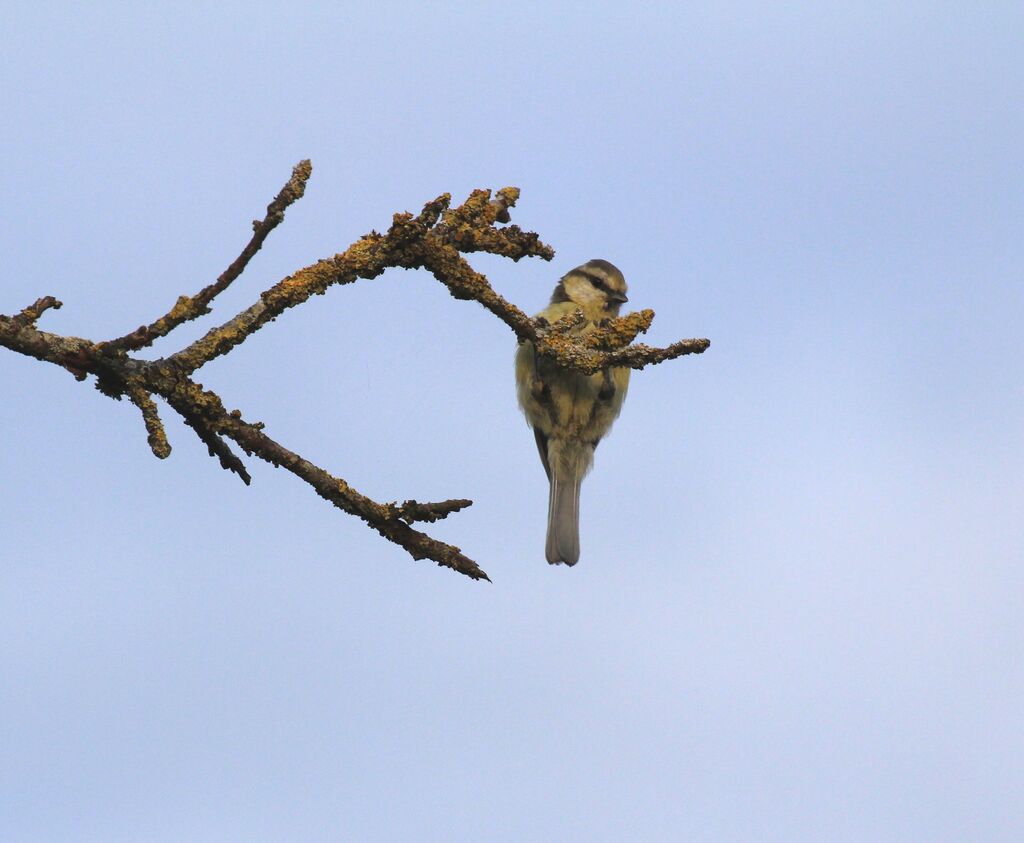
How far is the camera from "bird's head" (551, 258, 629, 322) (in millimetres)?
6848

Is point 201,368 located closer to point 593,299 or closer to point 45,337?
point 45,337

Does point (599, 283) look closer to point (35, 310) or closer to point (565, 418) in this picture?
point (565, 418)

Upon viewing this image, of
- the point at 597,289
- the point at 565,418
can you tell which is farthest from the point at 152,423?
the point at 597,289

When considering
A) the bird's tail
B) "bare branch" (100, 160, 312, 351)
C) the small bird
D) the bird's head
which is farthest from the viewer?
the bird's head

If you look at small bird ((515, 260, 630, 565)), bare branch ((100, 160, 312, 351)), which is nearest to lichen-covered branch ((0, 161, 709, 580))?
bare branch ((100, 160, 312, 351))

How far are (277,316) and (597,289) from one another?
374cm

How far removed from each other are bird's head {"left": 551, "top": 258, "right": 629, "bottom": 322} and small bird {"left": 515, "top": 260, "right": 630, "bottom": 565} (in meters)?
0.06

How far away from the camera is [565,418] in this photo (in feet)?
20.6

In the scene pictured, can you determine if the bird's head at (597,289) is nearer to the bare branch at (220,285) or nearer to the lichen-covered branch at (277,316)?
the lichen-covered branch at (277,316)

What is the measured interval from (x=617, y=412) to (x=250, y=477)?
3.38m

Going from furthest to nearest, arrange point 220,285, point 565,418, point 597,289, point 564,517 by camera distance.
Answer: point 597,289 → point 564,517 → point 565,418 → point 220,285

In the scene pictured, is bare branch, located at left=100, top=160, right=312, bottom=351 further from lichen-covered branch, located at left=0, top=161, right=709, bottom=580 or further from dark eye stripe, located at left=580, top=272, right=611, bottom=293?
dark eye stripe, located at left=580, top=272, right=611, bottom=293

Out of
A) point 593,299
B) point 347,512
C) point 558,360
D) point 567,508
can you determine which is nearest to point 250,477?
point 347,512

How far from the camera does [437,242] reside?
11.3 ft
